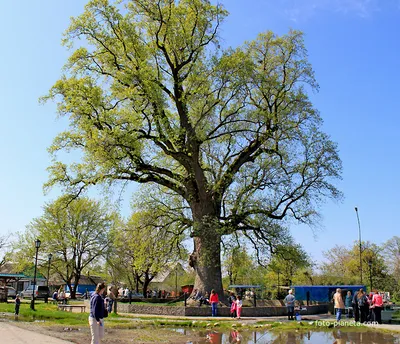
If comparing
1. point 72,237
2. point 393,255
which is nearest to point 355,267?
point 393,255

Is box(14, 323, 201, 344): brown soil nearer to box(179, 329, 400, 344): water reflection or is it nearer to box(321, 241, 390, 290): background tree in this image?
box(179, 329, 400, 344): water reflection

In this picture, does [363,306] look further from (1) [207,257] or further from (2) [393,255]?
(2) [393,255]

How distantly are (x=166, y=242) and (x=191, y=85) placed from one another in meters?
9.60

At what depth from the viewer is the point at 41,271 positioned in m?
54.8

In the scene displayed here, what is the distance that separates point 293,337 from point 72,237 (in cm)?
4095

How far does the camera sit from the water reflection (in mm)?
13398

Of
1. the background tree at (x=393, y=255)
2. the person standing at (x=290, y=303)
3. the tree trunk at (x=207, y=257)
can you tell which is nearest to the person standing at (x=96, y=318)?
the person standing at (x=290, y=303)

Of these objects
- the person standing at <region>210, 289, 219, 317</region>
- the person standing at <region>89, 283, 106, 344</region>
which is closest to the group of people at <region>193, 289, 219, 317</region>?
the person standing at <region>210, 289, 219, 317</region>

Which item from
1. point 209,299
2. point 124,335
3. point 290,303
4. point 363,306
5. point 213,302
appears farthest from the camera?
point 209,299

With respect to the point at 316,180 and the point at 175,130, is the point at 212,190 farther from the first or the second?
the point at 316,180

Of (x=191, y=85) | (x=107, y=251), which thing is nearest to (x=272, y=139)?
(x=191, y=85)

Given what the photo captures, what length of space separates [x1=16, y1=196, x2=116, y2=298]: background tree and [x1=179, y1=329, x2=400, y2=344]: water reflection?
37593 millimetres

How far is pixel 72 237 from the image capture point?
2021 inches

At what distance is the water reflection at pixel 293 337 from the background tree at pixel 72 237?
37593mm
